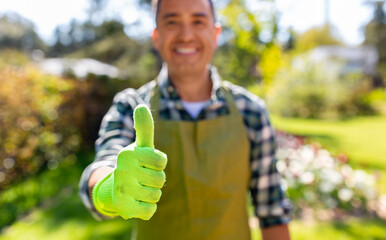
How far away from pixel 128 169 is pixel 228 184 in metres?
0.81

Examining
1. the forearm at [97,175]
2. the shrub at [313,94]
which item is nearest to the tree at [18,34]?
the shrub at [313,94]

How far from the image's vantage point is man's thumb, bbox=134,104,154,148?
740 millimetres

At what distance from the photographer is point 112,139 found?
134 cm

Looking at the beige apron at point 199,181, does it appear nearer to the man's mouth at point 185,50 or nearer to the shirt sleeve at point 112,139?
the shirt sleeve at point 112,139

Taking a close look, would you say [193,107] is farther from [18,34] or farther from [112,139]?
[18,34]

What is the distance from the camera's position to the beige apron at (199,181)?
144 cm

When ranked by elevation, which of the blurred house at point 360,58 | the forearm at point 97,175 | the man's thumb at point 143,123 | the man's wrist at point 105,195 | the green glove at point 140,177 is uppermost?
the man's thumb at point 143,123

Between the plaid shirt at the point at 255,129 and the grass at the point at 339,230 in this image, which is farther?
the grass at the point at 339,230

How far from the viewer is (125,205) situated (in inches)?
30.4

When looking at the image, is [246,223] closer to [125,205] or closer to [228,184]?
[228,184]

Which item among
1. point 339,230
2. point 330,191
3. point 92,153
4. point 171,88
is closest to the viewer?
point 171,88

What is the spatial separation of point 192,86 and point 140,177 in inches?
36.4

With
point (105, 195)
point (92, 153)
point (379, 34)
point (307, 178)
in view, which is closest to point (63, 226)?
point (307, 178)

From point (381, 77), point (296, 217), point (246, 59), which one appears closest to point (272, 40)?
point (246, 59)
